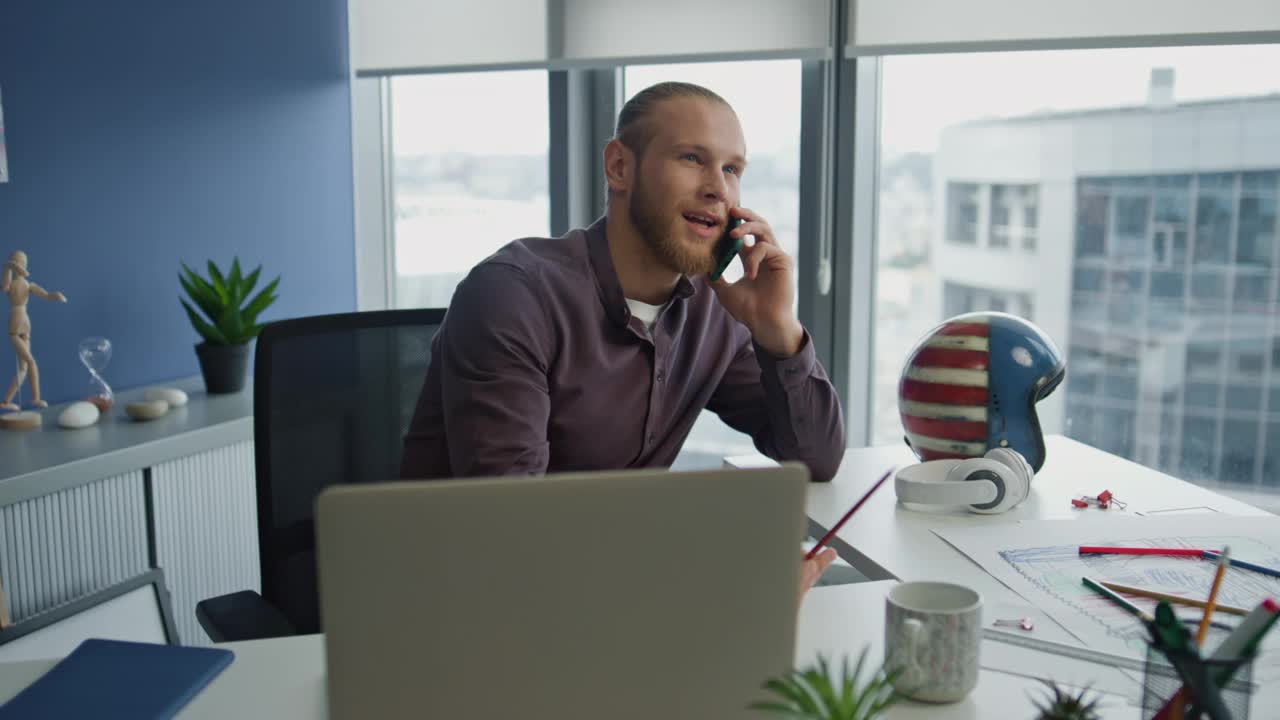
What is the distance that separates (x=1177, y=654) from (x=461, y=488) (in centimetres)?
51

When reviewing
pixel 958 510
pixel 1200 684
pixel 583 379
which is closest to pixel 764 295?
pixel 583 379

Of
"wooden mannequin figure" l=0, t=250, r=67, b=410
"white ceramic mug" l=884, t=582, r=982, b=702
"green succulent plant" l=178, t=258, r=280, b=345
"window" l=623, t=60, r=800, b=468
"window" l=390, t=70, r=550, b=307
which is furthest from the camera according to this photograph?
"window" l=390, t=70, r=550, b=307

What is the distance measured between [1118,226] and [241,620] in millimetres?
2132

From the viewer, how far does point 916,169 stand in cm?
282

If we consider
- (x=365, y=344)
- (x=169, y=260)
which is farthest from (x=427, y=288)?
(x=365, y=344)

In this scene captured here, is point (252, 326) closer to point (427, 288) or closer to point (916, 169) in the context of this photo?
point (427, 288)

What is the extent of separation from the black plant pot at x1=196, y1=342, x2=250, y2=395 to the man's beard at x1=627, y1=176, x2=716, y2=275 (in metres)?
1.32

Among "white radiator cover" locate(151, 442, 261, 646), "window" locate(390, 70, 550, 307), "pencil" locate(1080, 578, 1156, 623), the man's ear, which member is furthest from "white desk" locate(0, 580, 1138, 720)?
"window" locate(390, 70, 550, 307)

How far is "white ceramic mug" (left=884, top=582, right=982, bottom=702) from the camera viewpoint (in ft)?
3.06

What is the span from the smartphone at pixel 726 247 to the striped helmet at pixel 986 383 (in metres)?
0.33

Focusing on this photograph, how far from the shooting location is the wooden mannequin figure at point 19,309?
226cm

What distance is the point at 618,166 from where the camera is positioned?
1.75m

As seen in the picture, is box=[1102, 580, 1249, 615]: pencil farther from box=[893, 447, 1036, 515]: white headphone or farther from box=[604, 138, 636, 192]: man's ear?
box=[604, 138, 636, 192]: man's ear

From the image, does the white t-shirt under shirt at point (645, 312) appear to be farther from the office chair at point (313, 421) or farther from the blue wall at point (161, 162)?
the blue wall at point (161, 162)
